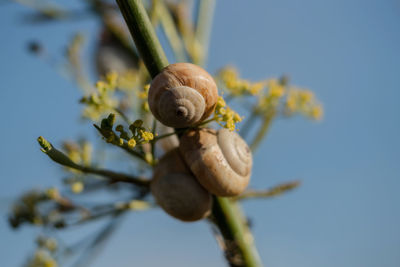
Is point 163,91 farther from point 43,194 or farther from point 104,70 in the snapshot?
point 104,70

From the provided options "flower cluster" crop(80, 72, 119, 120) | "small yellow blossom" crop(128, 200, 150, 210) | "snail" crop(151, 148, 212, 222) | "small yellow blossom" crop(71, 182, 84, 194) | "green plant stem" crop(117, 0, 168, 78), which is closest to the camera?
"green plant stem" crop(117, 0, 168, 78)

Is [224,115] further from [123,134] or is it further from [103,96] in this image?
[103,96]

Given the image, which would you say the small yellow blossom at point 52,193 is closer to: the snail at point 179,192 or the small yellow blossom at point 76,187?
the small yellow blossom at point 76,187

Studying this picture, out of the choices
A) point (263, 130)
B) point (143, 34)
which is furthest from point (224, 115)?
point (263, 130)

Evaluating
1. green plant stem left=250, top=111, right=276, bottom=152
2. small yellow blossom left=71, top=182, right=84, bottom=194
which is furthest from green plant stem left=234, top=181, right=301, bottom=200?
small yellow blossom left=71, top=182, right=84, bottom=194

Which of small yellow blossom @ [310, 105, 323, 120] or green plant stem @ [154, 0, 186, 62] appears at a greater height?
green plant stem @ [154, 0, 186, 62]

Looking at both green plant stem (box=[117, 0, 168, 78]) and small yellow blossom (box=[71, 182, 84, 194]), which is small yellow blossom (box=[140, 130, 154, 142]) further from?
small yellow blossom (box=[71, 182, 84, 194])

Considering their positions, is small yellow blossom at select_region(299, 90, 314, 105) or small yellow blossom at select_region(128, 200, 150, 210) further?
small yellow blossom at select_region(299, 90, 314, 105)

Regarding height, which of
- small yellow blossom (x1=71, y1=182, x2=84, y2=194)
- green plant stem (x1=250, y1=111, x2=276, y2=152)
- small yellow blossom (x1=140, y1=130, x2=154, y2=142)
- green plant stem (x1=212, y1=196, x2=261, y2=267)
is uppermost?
small yellow blossom (x1=71, y1=182, x2=84, y2=194)

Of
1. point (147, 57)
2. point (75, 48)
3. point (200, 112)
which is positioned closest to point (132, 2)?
point (147, 57)
